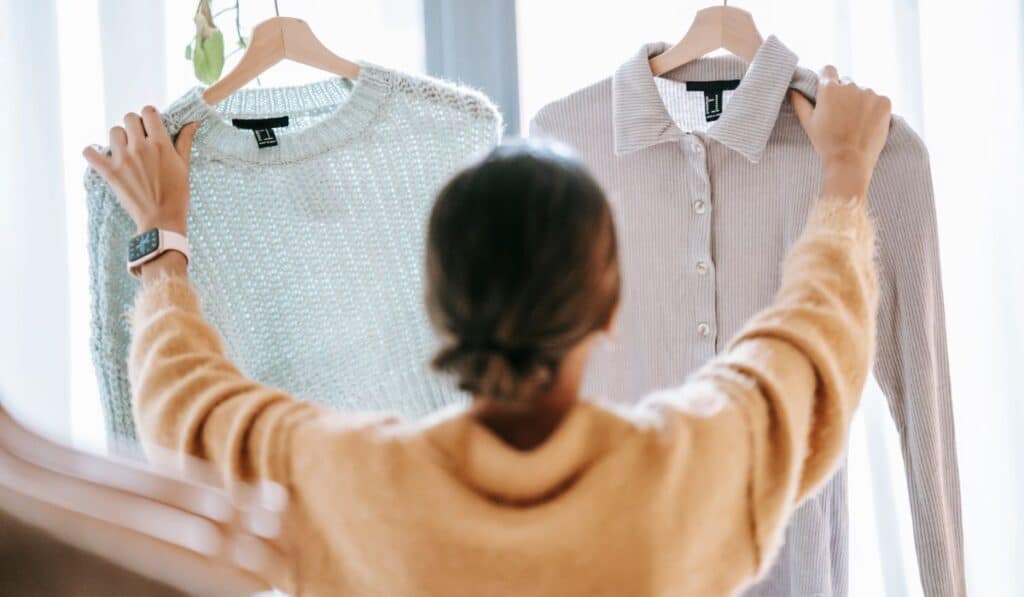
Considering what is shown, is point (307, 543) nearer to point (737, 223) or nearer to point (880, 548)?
point (737, 223)

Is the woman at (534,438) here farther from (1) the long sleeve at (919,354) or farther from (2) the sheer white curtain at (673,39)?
(2) the sheer white curtain at (673,39)

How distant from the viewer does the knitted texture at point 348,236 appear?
96 centimetres

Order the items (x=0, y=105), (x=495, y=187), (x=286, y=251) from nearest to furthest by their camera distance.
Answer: (x=495, y=187) < (x=286, y=251) < (x=0, y=105)

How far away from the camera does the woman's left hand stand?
858mm

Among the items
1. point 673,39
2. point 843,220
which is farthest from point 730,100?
point 673,39

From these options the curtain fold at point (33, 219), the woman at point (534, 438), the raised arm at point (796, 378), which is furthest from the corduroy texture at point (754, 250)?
the curtain fold at point (33, 219)

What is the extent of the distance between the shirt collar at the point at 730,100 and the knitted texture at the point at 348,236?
0.44ft

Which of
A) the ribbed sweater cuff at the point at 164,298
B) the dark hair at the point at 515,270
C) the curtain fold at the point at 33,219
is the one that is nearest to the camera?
the dark hair at the point at 515,270

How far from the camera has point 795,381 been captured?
69 cm

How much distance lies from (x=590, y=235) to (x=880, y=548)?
34.8 inches

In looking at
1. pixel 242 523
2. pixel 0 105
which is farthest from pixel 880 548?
pixel 0 105

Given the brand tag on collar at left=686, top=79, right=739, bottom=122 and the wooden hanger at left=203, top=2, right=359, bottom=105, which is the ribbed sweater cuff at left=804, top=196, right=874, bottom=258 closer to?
the brand tag on collar at left=686, top=79, right=739, bottom=122

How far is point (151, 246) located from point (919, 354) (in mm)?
723

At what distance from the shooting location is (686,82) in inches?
41.8
